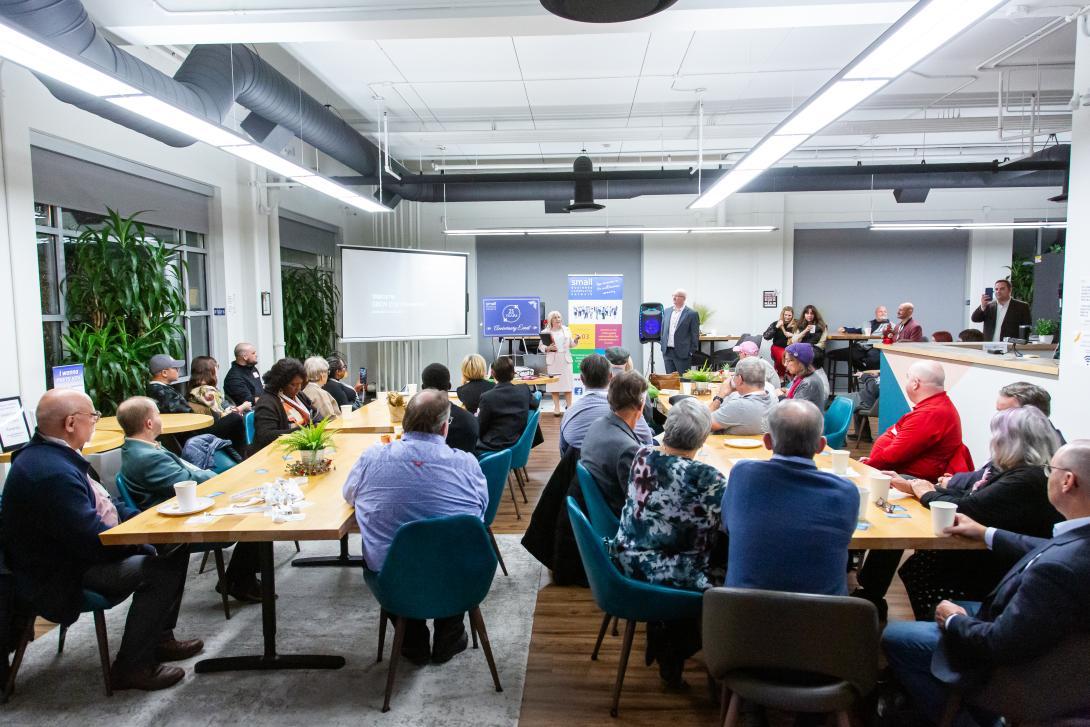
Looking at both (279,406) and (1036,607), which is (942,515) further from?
(279,406)

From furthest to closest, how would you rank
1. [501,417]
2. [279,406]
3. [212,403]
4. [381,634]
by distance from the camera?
[212,403] → [501,417] → [279,406] → [381,634]

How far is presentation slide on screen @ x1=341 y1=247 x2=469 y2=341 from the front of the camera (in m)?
9.19

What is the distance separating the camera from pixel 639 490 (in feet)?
8.11

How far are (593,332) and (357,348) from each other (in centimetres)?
403

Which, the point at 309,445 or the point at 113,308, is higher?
the point at 113,308

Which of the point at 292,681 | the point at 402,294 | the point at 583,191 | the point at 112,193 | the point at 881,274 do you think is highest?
the point at 583,191

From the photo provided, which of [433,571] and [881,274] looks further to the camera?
[881,274]

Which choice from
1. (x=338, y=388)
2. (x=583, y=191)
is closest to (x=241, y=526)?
(x=338, y=388)

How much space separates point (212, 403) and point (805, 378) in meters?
4.57

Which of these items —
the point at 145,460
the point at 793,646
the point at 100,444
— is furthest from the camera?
the point at 100,444

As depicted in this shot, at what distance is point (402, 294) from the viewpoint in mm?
9750

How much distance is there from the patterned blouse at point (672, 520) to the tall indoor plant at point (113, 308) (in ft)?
14.0

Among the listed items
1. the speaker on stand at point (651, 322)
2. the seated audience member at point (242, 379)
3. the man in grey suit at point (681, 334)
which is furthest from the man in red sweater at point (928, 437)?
the speaker on stand at point (651, 322)

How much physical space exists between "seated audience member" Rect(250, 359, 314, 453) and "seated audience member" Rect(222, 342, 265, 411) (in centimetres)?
153
